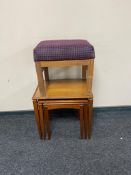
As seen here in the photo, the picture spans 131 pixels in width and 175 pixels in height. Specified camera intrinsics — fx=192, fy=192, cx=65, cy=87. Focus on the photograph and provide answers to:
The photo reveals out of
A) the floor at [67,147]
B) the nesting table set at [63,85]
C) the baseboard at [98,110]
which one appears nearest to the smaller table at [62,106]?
the nesting table set at [63,85]

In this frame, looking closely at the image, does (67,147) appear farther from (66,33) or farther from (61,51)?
(66,33)

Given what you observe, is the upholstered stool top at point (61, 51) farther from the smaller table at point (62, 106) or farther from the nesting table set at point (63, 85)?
the smaller table at point (62, 106)

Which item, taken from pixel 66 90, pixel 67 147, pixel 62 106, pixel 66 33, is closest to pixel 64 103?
pixel 62 106

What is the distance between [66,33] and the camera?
1.79 metres

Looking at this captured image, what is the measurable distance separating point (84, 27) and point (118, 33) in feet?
1.07

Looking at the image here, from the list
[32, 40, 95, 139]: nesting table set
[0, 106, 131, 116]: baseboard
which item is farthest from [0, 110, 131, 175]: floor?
[32, 40, 95, 139]: nesting table set

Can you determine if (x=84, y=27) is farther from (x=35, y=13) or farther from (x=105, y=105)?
(x=105, y=105)

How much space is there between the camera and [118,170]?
4.60 feet

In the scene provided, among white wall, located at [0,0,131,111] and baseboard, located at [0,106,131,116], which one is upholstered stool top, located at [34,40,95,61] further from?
baseboard, located at [0,106,131,116]

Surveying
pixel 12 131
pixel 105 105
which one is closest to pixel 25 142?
pixel 12 131

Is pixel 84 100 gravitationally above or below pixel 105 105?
above

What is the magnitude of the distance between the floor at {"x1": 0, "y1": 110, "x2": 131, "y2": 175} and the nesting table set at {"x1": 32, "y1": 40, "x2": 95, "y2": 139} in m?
0.13

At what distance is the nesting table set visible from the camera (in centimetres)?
140

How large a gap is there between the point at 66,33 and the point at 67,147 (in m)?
1.03
